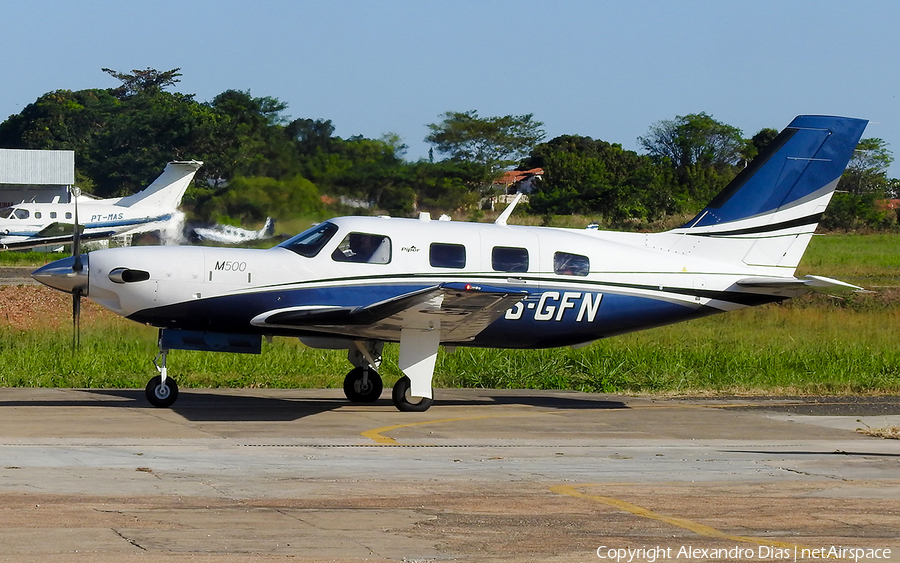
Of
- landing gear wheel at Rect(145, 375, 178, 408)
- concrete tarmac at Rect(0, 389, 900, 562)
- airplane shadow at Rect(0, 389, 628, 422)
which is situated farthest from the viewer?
landing gear wheel at Rect(145, 375, 178, 408)

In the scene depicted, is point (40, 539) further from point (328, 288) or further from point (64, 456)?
point (328, 288)

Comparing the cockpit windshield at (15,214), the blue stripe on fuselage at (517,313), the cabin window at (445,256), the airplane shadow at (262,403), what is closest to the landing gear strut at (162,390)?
the airplane shadow at (262,403)

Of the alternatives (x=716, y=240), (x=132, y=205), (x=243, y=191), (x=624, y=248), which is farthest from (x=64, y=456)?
(x=132, y=205)

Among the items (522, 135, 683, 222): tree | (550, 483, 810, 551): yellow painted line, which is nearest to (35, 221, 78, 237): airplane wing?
(522, 135, 683, 222): tree

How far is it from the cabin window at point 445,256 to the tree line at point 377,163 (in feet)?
21.7

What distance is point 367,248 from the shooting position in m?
14.6

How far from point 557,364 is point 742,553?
505 inches

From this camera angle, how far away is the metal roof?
5803 centimetres

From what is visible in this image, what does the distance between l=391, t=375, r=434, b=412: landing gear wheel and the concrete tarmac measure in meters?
0.15

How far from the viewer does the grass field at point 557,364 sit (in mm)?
18094

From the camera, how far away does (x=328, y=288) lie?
14469mm

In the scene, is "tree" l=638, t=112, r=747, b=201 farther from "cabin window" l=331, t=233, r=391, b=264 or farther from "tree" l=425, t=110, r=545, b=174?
"cabin window" l=331, t=233, r=391, b=264

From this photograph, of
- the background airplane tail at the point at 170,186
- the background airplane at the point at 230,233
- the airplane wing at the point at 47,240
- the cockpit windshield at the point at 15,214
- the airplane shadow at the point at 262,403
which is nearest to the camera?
the airplane shadow at the point at 262,403

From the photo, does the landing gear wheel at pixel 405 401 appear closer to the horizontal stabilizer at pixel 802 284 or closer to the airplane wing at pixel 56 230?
the horizontal stabilizer at pixel 802 284
